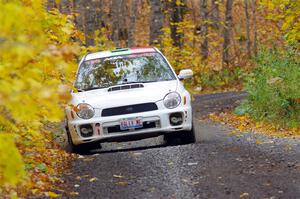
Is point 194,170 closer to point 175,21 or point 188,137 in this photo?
point 188,137

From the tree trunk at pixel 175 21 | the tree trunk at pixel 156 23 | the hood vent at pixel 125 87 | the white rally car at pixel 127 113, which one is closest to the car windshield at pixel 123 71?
the white rally car at pixel 127 113

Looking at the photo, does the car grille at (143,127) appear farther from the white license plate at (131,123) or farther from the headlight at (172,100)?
the headlight at (172,100)

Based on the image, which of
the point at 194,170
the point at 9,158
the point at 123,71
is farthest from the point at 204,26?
the point at 9,158

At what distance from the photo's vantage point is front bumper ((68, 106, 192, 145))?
9852mm

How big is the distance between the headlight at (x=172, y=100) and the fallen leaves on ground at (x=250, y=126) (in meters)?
1.87

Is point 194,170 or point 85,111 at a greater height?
point 85,111

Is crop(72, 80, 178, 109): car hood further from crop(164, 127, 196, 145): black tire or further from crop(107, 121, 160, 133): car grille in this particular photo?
crop(164, 127, 196, 145): black tire

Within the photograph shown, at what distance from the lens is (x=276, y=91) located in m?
14.7

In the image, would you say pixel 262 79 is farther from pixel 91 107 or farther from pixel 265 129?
pixel 91 107

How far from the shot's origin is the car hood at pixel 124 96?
9.87 m

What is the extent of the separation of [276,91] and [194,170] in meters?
6.55

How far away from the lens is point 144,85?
10.4 m

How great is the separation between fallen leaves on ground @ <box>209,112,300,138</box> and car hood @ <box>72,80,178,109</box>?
2094mm

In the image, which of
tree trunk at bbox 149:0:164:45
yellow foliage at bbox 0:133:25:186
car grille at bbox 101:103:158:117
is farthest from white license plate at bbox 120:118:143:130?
tree trunk at bbox 149:0:164:45
